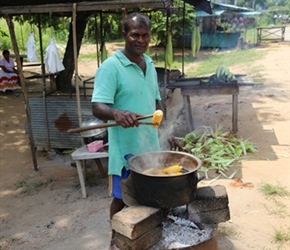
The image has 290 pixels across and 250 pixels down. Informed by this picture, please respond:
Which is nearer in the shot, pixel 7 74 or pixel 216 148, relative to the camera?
pixel 216 148

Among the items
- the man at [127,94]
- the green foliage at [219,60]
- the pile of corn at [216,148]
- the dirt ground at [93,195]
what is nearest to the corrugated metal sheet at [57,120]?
the dirt ground at [93,195]

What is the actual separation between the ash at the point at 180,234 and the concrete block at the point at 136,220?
0.15 m

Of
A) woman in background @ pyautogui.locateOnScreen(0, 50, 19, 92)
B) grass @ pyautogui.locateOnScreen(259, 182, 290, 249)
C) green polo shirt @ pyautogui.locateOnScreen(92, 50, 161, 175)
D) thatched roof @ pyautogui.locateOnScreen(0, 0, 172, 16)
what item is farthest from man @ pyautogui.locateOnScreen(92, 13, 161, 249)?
woman in background @ pyautogui.locateOnScreen(0, 50, 19, 92)

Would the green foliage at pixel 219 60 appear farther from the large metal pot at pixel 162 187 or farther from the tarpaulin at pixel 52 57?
the large metal pot at pixel 162 187

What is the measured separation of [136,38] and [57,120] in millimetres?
4038

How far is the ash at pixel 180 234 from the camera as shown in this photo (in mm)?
2324

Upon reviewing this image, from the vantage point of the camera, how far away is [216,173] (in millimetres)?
4980

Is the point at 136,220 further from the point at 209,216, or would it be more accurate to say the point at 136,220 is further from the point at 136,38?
the point at 136,38

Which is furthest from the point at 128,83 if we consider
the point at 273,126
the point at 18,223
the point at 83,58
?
the point at 83,58

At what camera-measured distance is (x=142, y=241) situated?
7.39 feet

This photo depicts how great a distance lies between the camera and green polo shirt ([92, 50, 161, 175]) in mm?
2305

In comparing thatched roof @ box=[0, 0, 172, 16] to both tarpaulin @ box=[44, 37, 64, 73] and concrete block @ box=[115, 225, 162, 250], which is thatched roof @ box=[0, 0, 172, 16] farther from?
concrete block @ box=[115, 225, 162, 250]

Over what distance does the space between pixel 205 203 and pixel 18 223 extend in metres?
2.71

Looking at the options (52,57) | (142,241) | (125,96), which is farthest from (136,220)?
(52,57)
